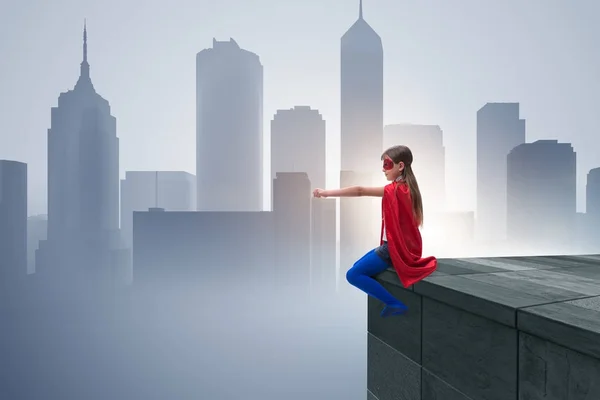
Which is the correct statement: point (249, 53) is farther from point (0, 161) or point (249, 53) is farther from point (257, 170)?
point (0, 161)

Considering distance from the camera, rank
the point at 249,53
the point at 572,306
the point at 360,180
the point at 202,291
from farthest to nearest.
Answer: the point at 249,53 < the point at 202,291 < the point at 360,180 < the point at 572,306

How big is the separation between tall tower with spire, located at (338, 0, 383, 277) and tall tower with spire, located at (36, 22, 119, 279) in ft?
232

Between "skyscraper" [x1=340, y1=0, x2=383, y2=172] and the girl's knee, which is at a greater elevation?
"skyscraper" [x1=340, y1=0, x2=383, y2=172]

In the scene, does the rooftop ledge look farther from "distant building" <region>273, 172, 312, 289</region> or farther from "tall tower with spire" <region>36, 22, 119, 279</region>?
"tall tower with spire" <region>36, 22, 119, 279</region>

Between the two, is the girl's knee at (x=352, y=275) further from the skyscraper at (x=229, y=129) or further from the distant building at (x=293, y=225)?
the skyscraper at (x=229, y=129)

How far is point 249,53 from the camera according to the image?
116500mm

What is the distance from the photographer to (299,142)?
316ft

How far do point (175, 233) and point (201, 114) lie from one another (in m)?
44.9

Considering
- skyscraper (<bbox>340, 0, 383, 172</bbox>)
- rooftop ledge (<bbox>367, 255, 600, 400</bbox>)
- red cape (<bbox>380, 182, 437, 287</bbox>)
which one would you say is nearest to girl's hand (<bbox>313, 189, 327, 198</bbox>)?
red cape (<bbox>380, 182, 437, 287</bbox>)

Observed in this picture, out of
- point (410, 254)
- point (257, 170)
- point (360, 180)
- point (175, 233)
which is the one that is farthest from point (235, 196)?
point (410, 254)

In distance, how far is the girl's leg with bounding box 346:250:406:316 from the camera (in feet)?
13.1

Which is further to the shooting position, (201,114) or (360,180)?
(201,114)

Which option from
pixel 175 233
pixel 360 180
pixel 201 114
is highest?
pixel 201 114

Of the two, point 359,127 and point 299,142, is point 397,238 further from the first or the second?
point 299,142
